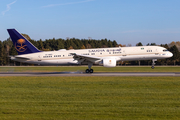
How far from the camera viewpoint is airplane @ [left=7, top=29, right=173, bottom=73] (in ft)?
112

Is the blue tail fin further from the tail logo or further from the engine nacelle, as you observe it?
the engine nacelle

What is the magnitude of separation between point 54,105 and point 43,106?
594mm

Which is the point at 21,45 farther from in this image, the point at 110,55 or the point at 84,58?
the point at 110,55

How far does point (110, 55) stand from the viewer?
34.3 meters

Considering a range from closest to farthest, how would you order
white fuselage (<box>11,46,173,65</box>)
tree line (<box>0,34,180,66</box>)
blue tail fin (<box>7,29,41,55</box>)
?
white fuselage (<box>11,46,173,65</box>), blue tail fin (<box>7,29,41,55</box>), tree line (<box>0,34,180,66</box>)

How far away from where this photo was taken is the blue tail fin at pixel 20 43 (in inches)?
1380

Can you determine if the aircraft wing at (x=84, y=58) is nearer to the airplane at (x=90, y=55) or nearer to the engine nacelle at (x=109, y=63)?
the airplane at (x=90, y=55)

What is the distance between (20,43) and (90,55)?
12.1m

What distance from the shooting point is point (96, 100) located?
12.6 meters

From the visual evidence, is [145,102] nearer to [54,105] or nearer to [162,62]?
[54,105]

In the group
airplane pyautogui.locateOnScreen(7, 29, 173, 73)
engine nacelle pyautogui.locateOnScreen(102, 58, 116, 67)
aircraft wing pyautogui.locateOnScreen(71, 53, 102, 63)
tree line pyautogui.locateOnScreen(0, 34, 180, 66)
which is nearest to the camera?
engine nacelle pyautogui.locateOnScreen(102, 58, 116, 67)

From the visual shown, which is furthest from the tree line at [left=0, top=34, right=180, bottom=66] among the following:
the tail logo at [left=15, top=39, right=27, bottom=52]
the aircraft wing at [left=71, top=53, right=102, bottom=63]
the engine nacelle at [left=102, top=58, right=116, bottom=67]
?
the engine nacelle at [left=102, top=58, right=116, bottom=67]

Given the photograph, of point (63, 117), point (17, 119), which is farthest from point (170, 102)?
point (17, 119)

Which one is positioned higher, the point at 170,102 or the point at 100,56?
the point at 100,56
